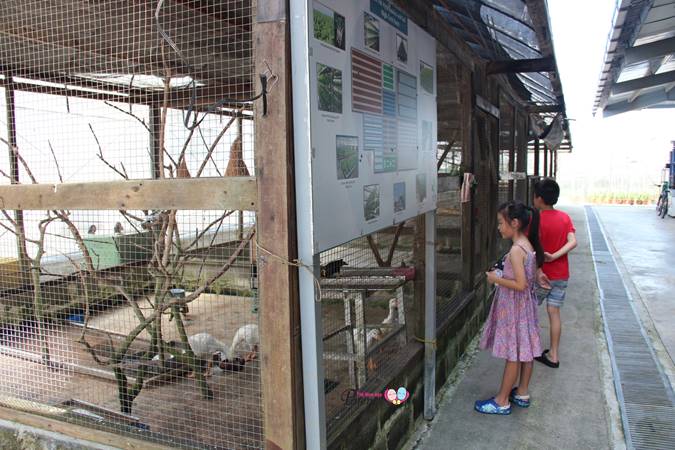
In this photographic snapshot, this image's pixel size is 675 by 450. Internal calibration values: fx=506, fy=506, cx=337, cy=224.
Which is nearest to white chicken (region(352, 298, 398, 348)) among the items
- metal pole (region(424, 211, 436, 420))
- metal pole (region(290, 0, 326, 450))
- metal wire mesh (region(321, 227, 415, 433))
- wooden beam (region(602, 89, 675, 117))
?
metal wire mesh (region(321, 227, 415, 433))

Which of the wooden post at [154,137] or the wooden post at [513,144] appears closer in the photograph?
the wooden post at [154,137]

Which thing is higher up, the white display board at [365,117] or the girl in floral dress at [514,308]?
the white display board at [365,117]

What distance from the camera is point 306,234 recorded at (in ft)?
5.99

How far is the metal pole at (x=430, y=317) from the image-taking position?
3404 mm

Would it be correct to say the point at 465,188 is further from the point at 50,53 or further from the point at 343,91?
the point at 50,53

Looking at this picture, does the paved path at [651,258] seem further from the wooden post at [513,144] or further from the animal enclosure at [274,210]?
the wooden post at [513,144]

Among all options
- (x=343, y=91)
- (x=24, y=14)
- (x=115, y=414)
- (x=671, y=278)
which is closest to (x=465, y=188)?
(x=343, y=91)

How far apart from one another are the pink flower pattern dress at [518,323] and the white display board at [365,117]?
3.06ft

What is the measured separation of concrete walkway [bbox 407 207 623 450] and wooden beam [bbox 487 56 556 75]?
2.74 metres

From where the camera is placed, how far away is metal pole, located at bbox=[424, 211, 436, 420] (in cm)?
340

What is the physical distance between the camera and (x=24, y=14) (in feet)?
10.5

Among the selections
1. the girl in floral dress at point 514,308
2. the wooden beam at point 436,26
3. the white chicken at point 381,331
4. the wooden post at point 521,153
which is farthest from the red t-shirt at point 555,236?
the wooden post at point 521,153

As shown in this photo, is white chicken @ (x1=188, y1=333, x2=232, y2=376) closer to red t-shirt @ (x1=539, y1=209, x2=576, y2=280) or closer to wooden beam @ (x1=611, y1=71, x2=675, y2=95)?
red t-shirt @ (x1=539, y1=209, x2=576, y2=280)

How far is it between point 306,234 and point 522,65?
423cm
